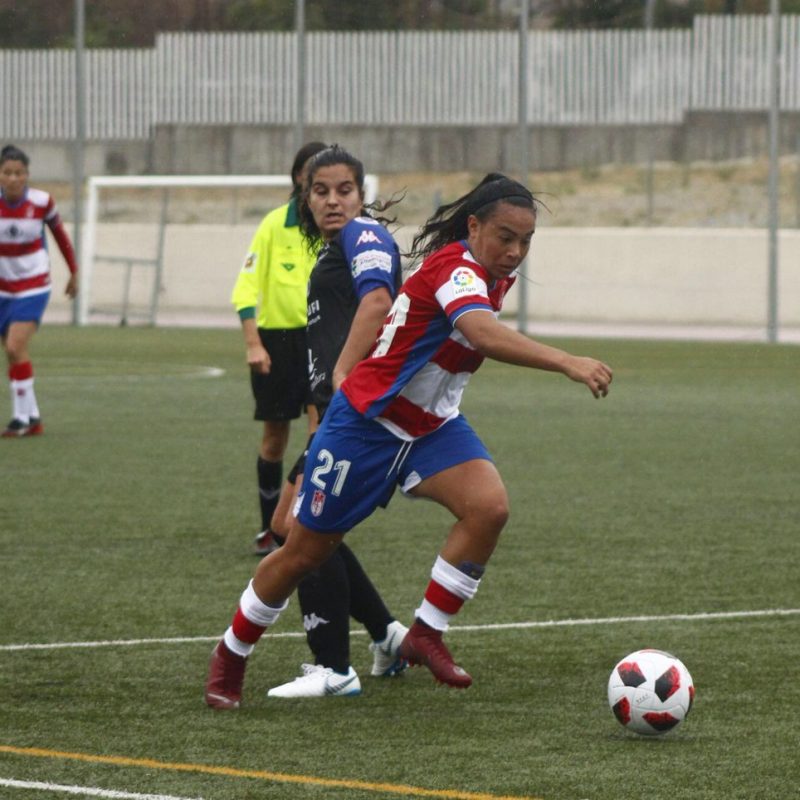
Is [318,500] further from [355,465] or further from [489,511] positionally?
[489,511]

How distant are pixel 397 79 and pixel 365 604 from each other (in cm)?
2378

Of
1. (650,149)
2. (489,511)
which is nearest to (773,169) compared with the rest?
(650,149)

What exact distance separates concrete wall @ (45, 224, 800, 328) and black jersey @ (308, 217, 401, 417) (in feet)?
76.6

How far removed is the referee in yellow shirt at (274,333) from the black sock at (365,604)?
2431 mm

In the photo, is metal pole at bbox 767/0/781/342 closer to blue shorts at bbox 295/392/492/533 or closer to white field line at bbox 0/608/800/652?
white field line at bbox 0/608/800/652

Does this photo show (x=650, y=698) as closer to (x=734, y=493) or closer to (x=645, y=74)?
(x=734, y=493)

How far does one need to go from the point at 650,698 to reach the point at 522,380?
15.1 m

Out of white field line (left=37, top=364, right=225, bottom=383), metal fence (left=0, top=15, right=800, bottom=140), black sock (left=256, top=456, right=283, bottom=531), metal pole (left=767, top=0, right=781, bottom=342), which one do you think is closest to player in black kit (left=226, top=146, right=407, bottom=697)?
black sock (left=256, top=456, right=283, bottom=531)

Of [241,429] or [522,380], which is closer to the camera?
[241,429]

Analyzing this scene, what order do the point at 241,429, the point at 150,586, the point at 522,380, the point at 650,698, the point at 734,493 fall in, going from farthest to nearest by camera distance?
the point at 522,380
the point at 241,429
the point at 734,493
the point at 150,586
the point at 650,698

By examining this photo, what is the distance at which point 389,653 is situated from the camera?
6.20 meters

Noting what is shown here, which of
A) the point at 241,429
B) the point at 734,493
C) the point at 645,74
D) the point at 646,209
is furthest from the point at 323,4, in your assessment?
the point at 734,493

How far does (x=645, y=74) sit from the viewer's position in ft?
94.1

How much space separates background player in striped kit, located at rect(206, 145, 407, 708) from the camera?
5781 mm
